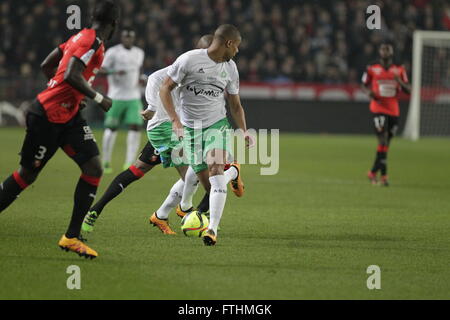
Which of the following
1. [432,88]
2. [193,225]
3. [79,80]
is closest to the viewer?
[79,80]

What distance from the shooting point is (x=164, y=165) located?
895 cm

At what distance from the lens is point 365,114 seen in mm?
27859

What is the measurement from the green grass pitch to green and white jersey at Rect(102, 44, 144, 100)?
2.19m

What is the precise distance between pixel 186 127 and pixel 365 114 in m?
20.1

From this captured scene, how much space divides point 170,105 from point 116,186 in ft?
4.43

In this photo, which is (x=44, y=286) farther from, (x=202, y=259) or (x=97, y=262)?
(x=202, y=259)

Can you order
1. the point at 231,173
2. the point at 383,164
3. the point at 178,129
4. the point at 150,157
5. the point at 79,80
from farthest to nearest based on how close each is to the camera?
the point at 383,164 → the point at 150,157 → the point at 231,173 → the point at 178,129 → the point at 79,80

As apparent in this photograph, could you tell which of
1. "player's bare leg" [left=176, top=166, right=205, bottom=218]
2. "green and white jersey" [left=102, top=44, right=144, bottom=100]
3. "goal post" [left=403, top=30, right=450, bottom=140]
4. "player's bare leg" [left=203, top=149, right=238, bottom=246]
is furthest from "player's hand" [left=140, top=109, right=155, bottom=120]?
"goal post" [left=403, top=30, right=450, bottom=140]

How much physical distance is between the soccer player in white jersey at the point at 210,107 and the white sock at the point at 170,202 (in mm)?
625

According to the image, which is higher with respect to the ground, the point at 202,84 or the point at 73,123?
the point at 202,84

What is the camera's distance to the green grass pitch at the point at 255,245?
6191 millimetres

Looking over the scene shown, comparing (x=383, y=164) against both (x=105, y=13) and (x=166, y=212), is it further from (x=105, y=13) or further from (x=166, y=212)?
(x=105, y=13)

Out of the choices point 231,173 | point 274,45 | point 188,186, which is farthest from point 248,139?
point 274,45

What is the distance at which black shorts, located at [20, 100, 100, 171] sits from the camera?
720 cm
